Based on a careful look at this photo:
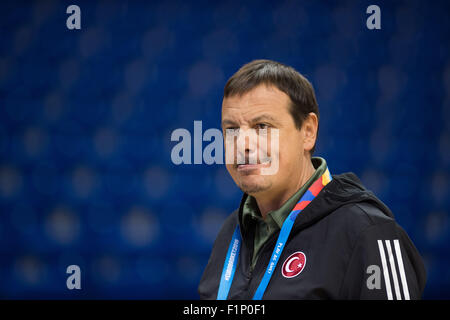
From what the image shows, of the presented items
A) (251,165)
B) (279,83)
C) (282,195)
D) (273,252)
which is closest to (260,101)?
(279,83)

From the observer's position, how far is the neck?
5.12ft

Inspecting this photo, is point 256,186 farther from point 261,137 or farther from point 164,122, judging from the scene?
point 164,122

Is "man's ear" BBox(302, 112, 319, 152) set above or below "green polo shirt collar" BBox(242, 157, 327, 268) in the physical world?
above

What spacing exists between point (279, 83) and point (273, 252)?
0.57 m

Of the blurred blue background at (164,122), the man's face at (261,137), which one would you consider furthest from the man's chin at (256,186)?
the blurred blue background at (164,122)

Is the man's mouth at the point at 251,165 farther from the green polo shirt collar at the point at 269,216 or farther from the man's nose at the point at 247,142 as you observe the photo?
the green polo shirt collar at the point at 269,216

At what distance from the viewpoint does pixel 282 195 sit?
157cm

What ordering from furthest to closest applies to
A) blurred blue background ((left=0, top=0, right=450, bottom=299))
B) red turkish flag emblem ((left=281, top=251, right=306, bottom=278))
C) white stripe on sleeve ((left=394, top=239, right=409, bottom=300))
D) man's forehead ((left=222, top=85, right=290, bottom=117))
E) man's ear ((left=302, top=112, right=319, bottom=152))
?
blurred blue background ((left=0, top=0, right=450, bottom=299)) < man's ear ((left=302, top=112, right=319, bottom=152)) < man's forehead ((left=222, top=85, right=290, bottom=117)) < red turkish flag emblem ((left=281, top=251, right=306, bottom=278)) < white stripe on sleeve ((left=394, top=239, right=409, bottom=300))

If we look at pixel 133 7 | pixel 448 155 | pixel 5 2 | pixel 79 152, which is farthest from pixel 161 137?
pixel 448 155

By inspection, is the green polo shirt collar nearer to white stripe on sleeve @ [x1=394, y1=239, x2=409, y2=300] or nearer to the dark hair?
the dark hair

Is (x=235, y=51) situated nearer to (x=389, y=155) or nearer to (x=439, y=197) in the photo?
(x=389, y=155)

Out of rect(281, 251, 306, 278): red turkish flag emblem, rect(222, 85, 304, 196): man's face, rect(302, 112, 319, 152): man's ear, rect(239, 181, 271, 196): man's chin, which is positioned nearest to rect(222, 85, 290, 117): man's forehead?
rect(222, 85, 304, 196): man's face

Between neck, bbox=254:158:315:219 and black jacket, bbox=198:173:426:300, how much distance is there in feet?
0.36

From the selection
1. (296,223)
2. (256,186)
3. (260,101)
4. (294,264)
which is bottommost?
(294,264)
